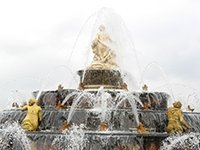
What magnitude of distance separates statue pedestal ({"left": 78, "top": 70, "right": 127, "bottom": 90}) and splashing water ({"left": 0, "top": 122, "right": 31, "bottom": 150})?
7742mm

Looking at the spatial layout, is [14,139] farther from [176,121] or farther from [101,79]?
[101,79]

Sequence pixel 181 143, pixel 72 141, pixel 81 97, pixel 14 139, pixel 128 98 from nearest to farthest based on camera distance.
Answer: pixel 72 141 < pixel 181 143 < pixel 14 139 < pixel 128 98 < pixel 81 97

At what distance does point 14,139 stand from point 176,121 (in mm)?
6113

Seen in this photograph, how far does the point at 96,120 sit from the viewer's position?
2097 centimetres

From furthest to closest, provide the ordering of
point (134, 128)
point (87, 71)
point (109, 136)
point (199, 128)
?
point (87, 71), point (199, 128), point (134, 128), point (109, 136)

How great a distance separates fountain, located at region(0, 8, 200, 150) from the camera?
18.4 m

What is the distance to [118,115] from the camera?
2083 centimetres

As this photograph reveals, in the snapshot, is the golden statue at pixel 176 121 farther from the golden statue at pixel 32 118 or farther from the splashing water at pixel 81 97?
the golden statue at pixel 32 118

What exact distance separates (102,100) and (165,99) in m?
3.28

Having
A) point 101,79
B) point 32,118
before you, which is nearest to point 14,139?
point 32,118

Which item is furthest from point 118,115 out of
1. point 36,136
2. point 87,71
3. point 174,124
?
point 87,71

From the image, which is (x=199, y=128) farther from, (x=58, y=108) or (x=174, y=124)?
(x=58, y=108)

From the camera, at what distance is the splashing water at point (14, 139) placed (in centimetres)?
1891

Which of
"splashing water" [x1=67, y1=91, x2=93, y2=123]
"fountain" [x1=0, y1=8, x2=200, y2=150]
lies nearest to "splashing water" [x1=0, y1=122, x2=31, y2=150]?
"fountain" [x1=0, y1=8, x2=200, y2=150]
